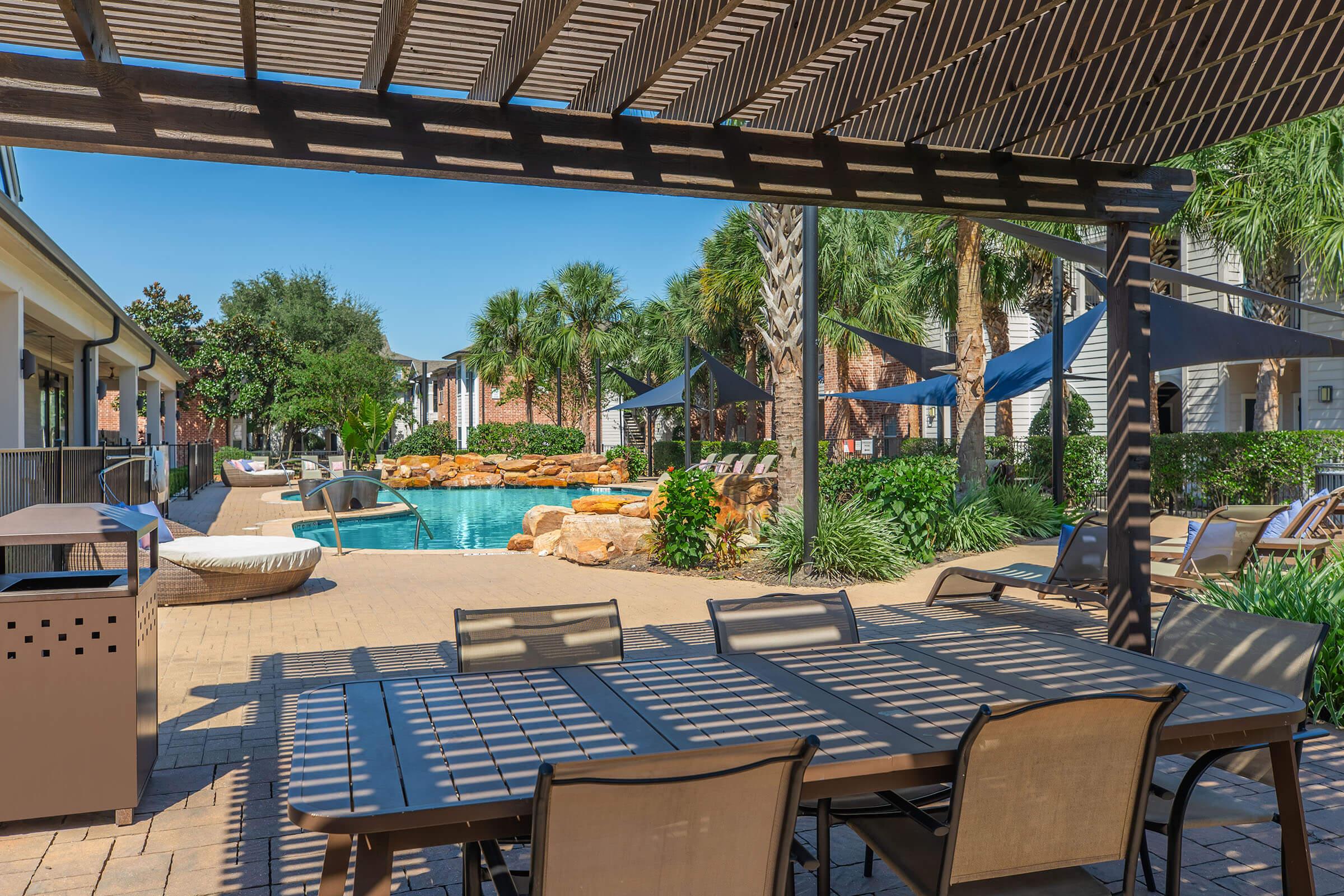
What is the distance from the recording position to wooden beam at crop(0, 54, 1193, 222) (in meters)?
3.33

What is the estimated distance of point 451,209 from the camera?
174ft

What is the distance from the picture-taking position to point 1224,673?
305cm

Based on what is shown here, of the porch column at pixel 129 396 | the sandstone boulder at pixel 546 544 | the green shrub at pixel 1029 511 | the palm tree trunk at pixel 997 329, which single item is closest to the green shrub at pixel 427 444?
the porch column at pixel 129 396

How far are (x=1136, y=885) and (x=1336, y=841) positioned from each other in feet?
2.76

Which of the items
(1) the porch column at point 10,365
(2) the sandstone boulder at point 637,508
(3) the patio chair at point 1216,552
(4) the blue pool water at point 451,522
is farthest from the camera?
(4) the blue pool water at point 451,522

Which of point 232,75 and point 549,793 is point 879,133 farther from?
point 549,793

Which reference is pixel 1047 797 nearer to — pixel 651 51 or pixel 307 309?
pixel 651 51

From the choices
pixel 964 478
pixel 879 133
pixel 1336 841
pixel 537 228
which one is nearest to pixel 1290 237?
pixel 964 478

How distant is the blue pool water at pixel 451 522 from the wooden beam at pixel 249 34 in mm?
8983

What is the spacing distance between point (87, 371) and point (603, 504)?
8.96 metres

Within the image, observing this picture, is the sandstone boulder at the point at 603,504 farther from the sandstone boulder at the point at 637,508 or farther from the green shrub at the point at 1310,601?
the green shrub at the point at 1310,601

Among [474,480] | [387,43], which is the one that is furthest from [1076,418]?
[387,43]

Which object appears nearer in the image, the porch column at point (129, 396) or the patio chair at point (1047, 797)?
the patio chair at point (1047, 797)

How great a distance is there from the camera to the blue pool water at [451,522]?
14773 mm
